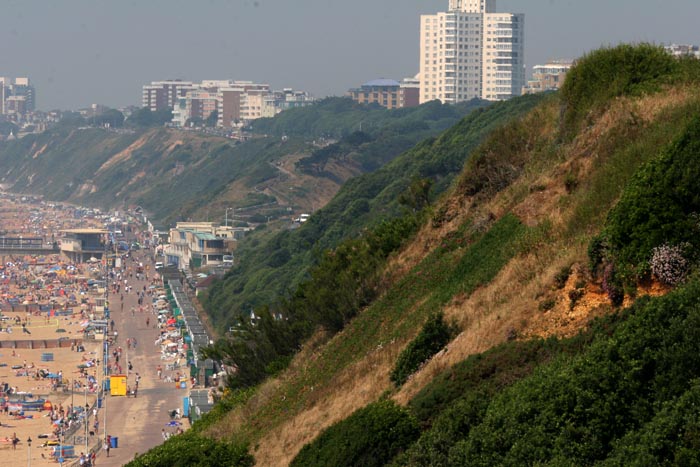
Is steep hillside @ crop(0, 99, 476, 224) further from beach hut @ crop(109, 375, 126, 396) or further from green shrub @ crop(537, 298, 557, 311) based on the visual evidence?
green shrub @ crop(537, 298, 557, 311)

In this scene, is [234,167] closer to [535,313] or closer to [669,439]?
[535,313]

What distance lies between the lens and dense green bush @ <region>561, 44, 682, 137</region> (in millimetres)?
17828

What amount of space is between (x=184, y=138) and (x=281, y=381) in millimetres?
166860

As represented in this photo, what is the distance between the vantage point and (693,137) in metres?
11.3

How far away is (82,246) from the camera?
9969 centimetres

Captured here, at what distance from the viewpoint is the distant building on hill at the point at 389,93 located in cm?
18450

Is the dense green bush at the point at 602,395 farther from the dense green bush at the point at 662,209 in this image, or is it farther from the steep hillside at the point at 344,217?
the steep hillside at the point at 344,217

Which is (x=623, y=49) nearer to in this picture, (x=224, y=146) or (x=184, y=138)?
(x=224, y=146)

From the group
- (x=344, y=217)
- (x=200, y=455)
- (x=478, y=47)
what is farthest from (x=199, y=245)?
(x=478, y=47)

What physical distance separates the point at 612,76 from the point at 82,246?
8550 cm

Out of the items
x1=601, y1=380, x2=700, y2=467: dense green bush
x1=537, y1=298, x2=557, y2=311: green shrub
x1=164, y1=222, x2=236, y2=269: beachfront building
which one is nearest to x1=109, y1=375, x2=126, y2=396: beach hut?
x1=164, y1=222, x2=236, y2=269: beachfront building

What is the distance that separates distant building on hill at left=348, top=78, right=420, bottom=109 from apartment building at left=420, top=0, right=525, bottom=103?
2430 cm

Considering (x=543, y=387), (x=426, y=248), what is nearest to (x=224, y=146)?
(x=426, y=248)

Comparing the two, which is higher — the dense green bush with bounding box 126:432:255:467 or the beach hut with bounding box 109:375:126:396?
the dense green bush with bounding box 126:432:255:467
